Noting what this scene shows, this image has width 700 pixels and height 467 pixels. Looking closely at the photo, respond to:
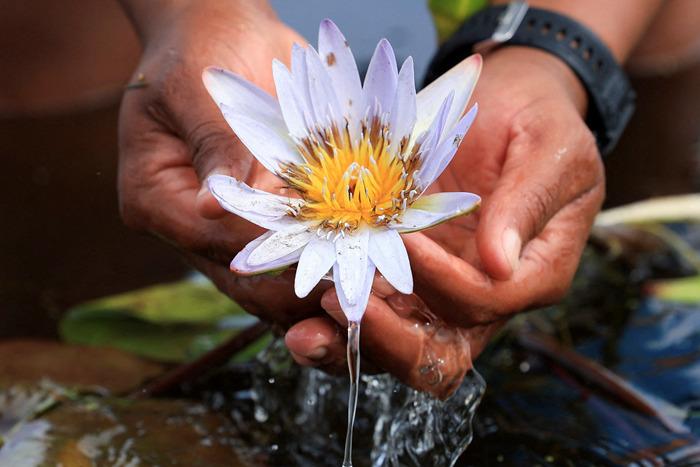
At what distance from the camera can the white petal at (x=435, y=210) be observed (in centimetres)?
111

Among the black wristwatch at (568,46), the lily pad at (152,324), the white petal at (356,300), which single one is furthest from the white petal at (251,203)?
the lily pad at (152,324)

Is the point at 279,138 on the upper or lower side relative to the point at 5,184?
upper

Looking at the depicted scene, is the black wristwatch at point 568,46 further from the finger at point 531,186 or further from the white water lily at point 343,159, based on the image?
the white water lily at point 343,159

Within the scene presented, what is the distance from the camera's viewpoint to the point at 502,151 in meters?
1.60

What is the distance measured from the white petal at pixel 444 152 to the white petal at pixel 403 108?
0.08 metres

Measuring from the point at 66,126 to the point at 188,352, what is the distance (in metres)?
1.32

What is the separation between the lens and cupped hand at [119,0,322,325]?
1.33 meters

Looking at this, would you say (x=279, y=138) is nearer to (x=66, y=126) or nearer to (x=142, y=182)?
(x=142, y=182)

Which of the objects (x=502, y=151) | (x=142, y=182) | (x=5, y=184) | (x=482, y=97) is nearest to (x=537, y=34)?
(x=482, y=97)

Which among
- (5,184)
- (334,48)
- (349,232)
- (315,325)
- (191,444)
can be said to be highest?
(334,48)

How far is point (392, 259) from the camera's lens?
3.69 ft

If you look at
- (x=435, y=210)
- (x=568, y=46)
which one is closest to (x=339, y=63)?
(x=435, y=210)

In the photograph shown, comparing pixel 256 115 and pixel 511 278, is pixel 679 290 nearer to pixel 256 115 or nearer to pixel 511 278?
pixel 511 278

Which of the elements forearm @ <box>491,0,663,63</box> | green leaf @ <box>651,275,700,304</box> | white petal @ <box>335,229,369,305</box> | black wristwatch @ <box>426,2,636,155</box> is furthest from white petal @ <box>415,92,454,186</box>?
green leaf @ <box>651,275,700,304</box>
